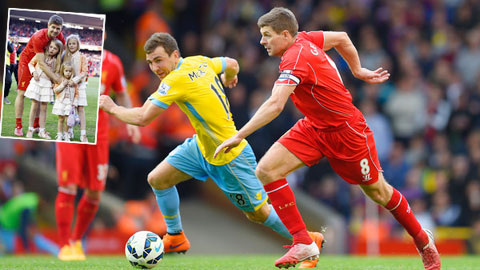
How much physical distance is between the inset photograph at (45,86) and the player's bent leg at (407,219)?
2.37 m

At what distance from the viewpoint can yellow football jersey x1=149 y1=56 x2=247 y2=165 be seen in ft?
21.9

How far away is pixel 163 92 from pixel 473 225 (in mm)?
7534

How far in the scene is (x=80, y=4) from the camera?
14.6 m

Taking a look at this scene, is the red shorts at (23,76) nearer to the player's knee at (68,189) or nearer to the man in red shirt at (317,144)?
the man in red shirt at (317,144)

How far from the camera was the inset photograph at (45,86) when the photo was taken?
248 inches

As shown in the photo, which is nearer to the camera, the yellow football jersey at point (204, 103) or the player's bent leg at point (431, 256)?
the player's bent leg at point (431, 256)

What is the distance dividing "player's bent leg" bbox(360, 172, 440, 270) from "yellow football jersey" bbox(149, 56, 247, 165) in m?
1.39

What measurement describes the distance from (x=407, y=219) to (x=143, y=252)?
220 cm

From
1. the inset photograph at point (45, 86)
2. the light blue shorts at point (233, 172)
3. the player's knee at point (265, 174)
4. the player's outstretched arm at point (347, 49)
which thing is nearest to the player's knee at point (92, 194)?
the light blue shorts at point (233, 172)

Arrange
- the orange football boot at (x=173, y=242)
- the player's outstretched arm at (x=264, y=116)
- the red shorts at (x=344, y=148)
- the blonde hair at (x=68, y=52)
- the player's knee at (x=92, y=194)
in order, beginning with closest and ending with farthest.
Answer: the player's outstretched arm at (x=264, y=116), the red shorts at (x=344, y=148), the blonde hair at (x=68, y=52), the orange football boot at (x=173, y=242), the player's knee at (x=92, y=194)

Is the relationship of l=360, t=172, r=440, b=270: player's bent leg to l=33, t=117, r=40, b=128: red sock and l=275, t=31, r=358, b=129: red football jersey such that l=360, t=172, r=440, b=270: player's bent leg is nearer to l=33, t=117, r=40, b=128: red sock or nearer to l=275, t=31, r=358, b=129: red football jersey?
l=275, t=31, r=358, b=129: red football jersey

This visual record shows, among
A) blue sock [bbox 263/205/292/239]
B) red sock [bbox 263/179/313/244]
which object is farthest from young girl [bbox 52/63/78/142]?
blue sock [bbox 263/205/292/239]

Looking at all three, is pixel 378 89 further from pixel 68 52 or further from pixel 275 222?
pixel 68 52

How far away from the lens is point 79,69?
6.37 meters
